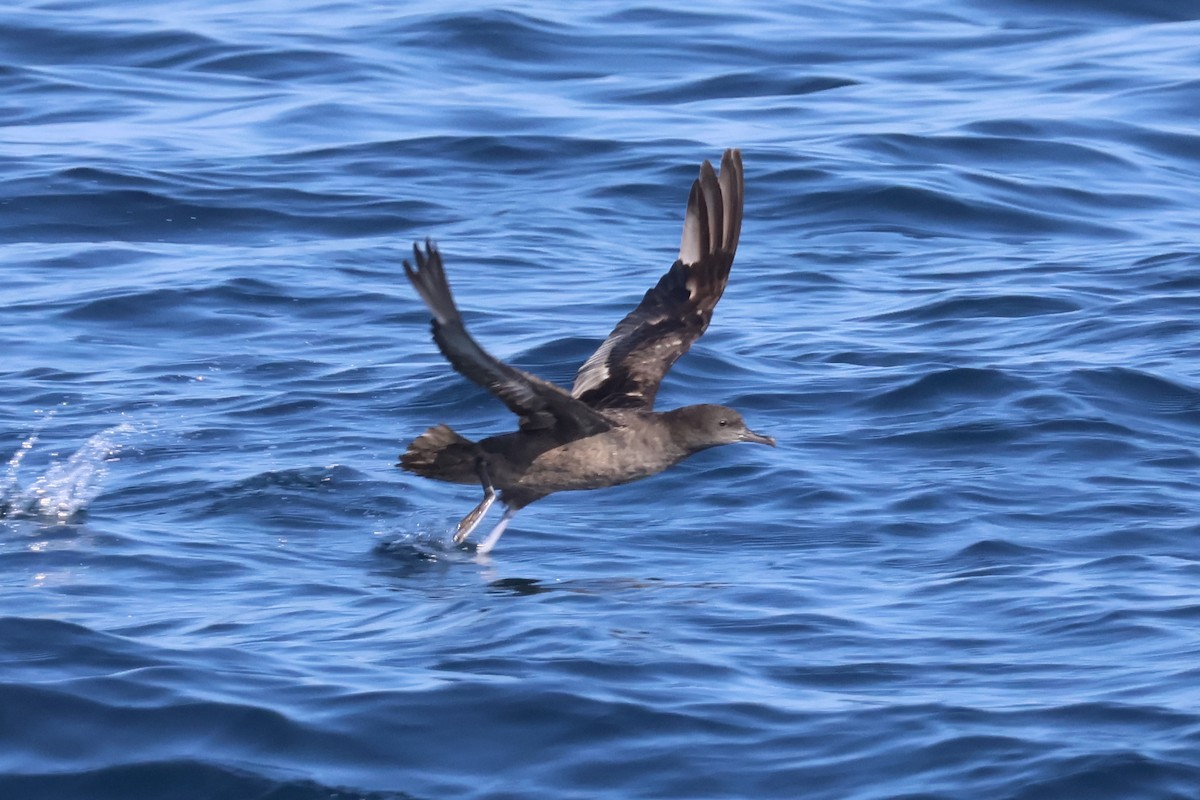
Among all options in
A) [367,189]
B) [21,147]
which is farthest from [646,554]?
[21,147]

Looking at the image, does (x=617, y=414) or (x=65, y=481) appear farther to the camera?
(x=65, y=481)

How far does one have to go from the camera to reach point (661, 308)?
896cm

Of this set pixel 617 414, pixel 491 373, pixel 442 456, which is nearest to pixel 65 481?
pixel 442 456

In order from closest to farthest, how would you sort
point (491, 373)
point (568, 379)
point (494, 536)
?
1. point (491, 373)
2. point (494, 536)
3. point (568, 379)

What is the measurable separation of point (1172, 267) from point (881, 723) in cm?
770

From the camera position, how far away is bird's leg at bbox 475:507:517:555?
807cm

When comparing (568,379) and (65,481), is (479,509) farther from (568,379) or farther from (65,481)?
(568,379)

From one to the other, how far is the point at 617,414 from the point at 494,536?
0.79 metres

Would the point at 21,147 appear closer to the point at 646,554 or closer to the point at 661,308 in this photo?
the point at 661,308

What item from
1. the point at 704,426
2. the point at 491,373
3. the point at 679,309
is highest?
the point at 491,373

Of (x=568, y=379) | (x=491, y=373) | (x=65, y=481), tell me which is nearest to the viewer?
(x=491, y=373)

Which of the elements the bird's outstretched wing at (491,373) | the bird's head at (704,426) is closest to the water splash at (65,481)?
the bird's outstretched wing at (491,373)

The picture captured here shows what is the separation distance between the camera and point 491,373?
267 inches

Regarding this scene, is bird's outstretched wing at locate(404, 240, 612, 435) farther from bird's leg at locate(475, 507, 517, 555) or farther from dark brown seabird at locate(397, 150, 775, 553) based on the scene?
bird's leg at locate(475, 507, 517, 555)
